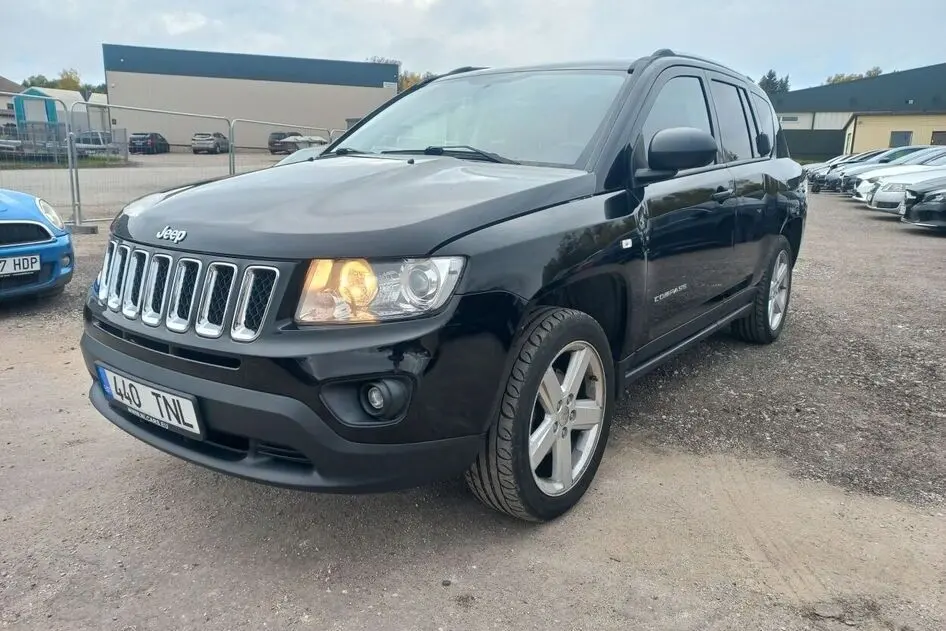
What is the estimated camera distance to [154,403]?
7.75 feet

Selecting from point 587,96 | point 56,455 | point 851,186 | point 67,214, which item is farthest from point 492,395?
Answer: point 851,186

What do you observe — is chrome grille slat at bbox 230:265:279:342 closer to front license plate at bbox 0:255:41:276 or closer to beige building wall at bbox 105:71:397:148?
front license plate at bbox 0:255:41:276

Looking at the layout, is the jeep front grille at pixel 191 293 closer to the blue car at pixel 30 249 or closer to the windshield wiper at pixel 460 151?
the windshield wiper at pixel 460 151

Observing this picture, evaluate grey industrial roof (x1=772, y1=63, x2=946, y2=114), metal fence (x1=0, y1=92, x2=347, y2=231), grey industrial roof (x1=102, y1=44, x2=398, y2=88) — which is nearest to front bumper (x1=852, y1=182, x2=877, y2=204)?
metal fence (x1=0, y1=92, x2=347, y2=231)

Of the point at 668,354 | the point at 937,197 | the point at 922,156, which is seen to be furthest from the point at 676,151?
the point at 922,156

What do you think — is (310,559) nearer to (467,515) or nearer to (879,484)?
(467,515)

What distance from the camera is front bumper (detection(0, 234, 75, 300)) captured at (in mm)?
5238

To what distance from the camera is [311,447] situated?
2098 millimetres

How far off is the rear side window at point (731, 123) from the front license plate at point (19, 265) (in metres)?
4.93

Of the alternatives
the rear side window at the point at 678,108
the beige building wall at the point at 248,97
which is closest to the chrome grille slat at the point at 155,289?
the rear side window at the point at 678,108

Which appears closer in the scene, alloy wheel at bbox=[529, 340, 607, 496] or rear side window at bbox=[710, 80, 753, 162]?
alloy wheel at bbox=[529, 340, 607, 496]

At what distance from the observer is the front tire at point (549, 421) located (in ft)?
7.82

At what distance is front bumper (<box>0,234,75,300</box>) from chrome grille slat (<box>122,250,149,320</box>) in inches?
133

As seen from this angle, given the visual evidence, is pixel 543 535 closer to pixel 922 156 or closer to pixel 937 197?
pixel 937 197
